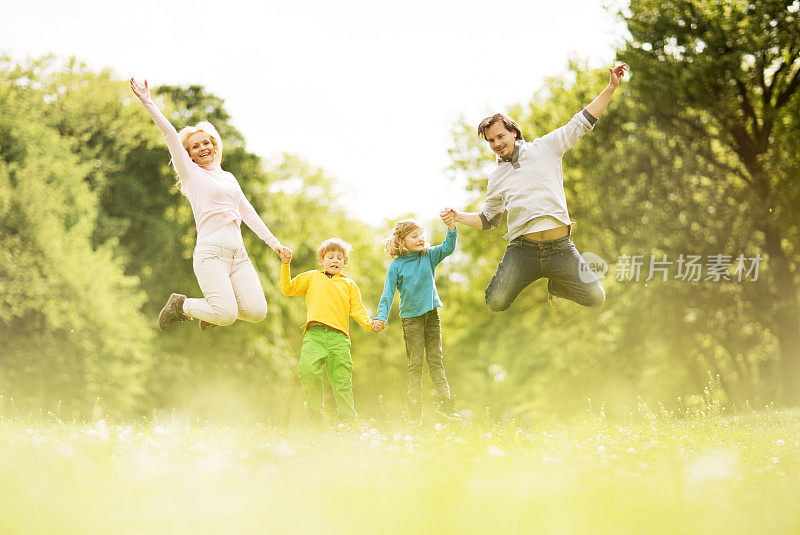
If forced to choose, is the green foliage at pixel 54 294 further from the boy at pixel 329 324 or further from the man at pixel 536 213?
the man at pixel 536 213

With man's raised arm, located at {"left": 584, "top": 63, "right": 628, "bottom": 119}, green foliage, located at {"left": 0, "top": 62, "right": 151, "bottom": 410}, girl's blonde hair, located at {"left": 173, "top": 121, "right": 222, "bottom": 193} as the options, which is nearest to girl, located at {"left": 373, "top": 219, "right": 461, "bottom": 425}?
man's raised arm, located at {"left": 584, "top": 63, "right": 628, "bottom": 119}

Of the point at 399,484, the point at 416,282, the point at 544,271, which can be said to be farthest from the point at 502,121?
the point at 399,484

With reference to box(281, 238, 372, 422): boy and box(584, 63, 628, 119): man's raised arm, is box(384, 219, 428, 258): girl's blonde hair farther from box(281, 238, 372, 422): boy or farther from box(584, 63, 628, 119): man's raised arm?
box(584, 63, 628, 119): man's raised arm

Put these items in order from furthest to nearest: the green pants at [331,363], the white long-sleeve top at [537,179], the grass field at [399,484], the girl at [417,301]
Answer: the girl at [417,301], the green pants at [331,363], the white long-sleeve top at [537,179], the grass field at [399,484]

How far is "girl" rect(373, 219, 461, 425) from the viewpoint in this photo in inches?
332

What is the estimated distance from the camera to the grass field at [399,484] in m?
4.60

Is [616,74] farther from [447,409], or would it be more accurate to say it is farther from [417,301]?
[447,409]

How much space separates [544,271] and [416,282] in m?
1.42

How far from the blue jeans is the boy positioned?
1465 millimetres

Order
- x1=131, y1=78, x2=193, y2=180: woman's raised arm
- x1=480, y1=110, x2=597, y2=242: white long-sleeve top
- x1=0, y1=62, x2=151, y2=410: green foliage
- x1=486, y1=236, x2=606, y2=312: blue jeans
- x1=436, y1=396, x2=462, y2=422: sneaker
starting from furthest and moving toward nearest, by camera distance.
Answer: x1=0, y1=62, x2=151, y2=410: green foliage, x1=436, y1=396, x2=462, y2=422: sneaker, x1=486, y1=236, x2=606, y2=312: blue jeans, x1=480, y1=110, x2=597, y2=242: white long-sleeve top, x1=131, y1=78, x2=193, y2=180: woman's raised arm

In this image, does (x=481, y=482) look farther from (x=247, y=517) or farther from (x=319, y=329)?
(x=319, y=329)

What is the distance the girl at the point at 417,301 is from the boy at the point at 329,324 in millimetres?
425

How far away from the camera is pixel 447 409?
8695 millimetres

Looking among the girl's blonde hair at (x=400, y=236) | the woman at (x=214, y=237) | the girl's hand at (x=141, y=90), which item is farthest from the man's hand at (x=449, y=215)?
→ the girl's hand at (x=141, y=90)
